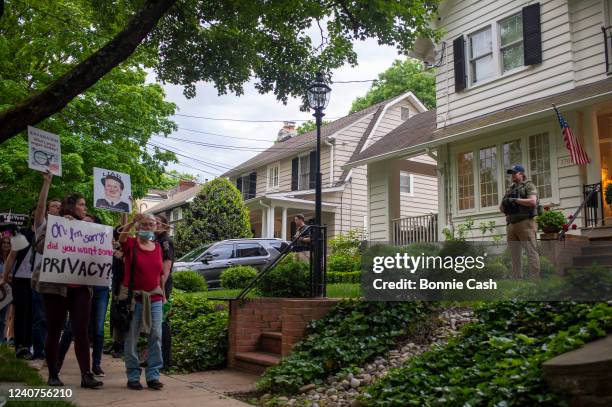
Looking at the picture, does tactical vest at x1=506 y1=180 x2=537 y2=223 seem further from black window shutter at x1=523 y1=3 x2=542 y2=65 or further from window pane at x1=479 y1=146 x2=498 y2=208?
black window shutter at x1=523 y1=3 x2=542 y2=65

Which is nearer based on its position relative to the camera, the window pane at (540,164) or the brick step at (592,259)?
the brick step at (592,259)

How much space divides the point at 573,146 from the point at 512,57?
359cm

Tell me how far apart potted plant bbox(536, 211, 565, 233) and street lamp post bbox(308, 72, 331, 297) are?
12.7ft

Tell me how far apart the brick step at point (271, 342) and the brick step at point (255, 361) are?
0.36 feet

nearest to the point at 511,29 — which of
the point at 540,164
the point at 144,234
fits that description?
the point at 540,164

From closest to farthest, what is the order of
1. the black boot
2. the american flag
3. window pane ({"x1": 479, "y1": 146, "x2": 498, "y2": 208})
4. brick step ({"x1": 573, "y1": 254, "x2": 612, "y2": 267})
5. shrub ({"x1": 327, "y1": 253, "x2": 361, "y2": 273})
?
the black boot, brick step ({"x1": 573, "y1": 254, "x2": 612, "y2": 267}), the american flag, window pane ({"x1": 479, "y1": 146, "x2": 498, "y2": 208}), shrub ({"x1": 327, "y1": 253, "x2": 361, "y2": 273})

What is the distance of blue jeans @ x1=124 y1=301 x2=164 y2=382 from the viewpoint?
19.0 feet

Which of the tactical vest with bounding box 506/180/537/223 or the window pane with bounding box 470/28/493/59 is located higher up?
the window pane with bounding box 470/28/493/59

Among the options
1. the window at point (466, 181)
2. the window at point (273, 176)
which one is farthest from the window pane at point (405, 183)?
the window at point (466, 181)

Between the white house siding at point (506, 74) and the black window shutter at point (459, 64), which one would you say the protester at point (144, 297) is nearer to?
the white house siding at point (506, 74)

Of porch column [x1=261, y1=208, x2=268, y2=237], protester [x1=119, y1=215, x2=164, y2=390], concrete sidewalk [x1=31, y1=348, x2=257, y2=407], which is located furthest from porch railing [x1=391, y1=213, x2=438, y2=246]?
protester [x1=119, y1=215, x2=164, y2=390]

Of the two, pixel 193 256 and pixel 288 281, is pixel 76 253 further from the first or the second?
pixel 193 256

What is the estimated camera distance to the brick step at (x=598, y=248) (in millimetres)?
9141

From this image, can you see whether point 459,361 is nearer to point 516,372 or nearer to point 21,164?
Answer: point 516,372
